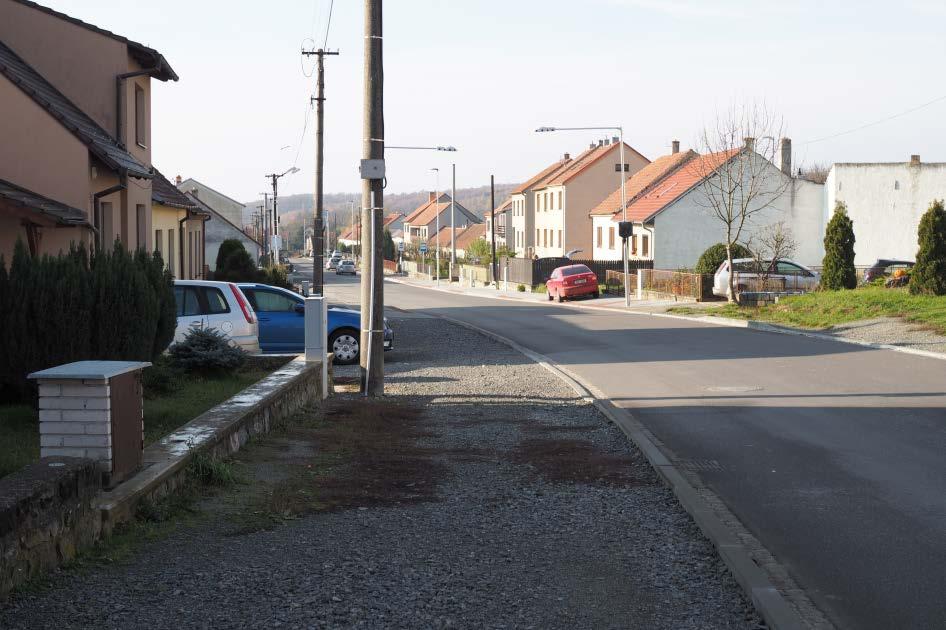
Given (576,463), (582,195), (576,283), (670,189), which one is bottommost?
(576,463)

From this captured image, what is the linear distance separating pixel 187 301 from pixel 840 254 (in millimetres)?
22344

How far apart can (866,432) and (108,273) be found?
7963mm

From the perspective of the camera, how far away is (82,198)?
55.4ft

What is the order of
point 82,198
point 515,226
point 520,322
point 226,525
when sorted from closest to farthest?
point 226,525 → point 82,198 → point 520,322 → point 515,226

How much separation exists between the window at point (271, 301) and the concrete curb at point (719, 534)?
805 centimetres

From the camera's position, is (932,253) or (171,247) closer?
(932,253)

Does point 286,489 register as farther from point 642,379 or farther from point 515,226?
point 515,226

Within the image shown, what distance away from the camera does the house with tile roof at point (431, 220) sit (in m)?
143

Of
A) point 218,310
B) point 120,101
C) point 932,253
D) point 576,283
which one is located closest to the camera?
point 218,310

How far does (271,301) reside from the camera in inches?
795

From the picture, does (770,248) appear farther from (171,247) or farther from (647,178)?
(171,247)

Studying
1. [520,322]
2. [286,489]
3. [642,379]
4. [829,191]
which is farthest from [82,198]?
[829,191]

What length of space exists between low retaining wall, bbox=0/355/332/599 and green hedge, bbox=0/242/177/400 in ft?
5.45

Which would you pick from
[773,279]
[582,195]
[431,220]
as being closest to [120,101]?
[773,279]
